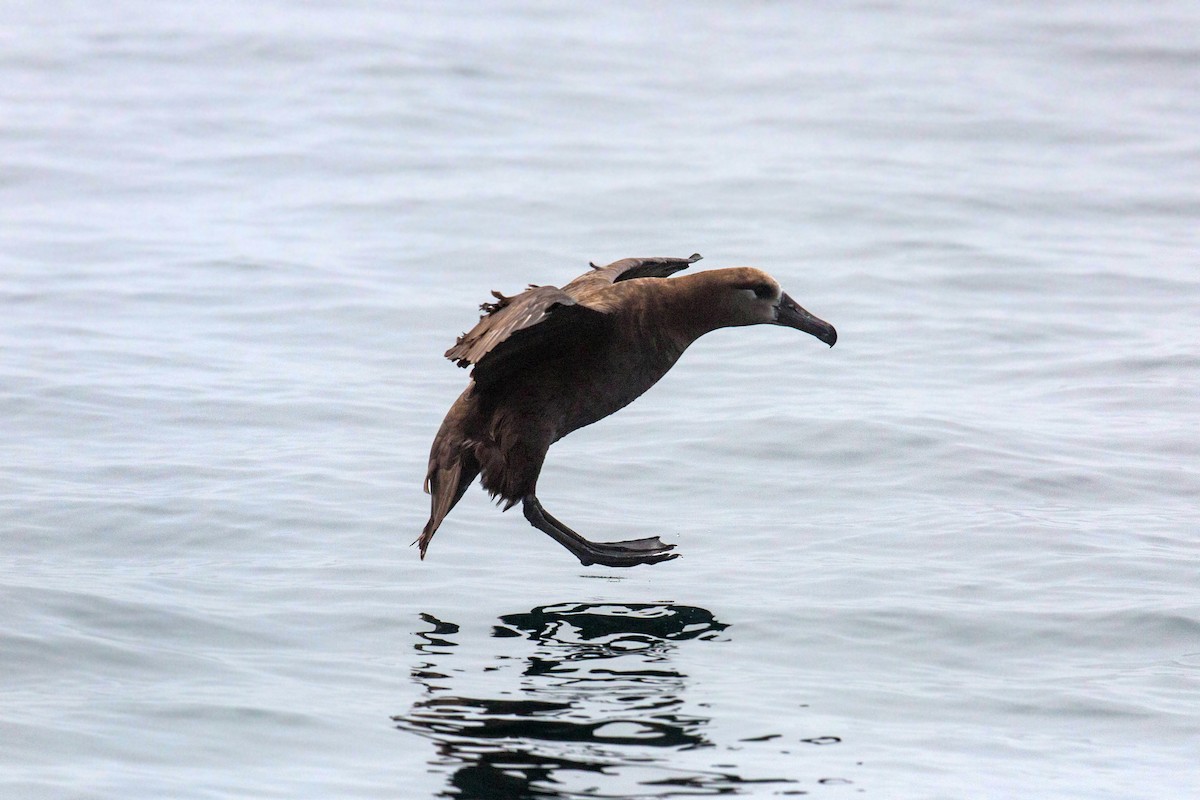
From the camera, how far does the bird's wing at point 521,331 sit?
7379 mm

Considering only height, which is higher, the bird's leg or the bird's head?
the bird's head

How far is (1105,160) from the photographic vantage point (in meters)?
21.1

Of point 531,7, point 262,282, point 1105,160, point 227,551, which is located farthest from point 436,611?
point 531,7

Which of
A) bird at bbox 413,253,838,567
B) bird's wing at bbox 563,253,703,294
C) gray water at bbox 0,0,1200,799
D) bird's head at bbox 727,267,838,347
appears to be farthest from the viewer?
bird's wing at bbox 563,253,703,294

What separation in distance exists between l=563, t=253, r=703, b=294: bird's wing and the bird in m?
0.16

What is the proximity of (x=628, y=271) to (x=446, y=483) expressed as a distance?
149cm

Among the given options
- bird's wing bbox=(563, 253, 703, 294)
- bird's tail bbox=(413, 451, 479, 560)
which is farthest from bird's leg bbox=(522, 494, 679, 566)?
bird's wing bbox=(563, 253, 703, 294)

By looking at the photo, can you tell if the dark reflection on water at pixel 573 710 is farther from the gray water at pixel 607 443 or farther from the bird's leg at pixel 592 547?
the bird's leg at pixel 592 547

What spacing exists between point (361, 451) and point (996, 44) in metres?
18.8

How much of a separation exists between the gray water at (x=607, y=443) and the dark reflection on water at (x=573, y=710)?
2 cm

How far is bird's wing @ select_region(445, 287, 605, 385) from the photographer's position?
738 centimetres

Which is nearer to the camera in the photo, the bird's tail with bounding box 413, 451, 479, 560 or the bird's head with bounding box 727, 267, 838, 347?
the bird's tail with bounding box 413, 451, 479, 560

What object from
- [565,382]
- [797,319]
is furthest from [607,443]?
[565,382]

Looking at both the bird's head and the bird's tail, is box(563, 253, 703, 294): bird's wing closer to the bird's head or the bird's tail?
the bird's head
